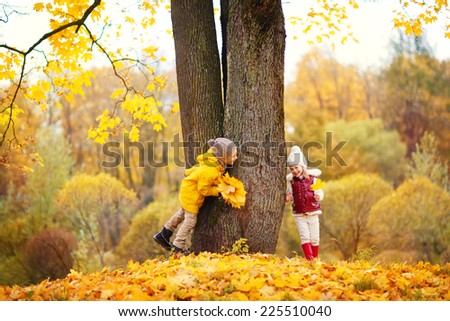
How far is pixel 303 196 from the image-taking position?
7.34 m

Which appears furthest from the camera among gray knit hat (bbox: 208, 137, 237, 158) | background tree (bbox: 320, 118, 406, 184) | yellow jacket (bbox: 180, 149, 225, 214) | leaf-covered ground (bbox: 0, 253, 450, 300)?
background tree (bbox: 320, 118, 406, 184)

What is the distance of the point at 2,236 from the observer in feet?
77.7

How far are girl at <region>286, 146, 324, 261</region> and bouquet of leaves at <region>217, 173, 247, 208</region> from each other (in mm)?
1347

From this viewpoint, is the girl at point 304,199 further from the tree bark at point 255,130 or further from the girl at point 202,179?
the girl at point 202,179

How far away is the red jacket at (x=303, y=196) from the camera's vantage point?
7.30m

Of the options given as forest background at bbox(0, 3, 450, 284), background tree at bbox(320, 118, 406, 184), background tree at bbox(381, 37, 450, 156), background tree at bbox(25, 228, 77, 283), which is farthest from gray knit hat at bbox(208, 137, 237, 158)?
background tree at bbox(320, 118, 406, 184)

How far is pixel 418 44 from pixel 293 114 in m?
8.63

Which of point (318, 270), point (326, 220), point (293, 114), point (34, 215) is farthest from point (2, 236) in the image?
point (318, 270)

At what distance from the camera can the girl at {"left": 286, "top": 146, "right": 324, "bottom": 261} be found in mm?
7273

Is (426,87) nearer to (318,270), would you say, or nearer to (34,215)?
(34,215)

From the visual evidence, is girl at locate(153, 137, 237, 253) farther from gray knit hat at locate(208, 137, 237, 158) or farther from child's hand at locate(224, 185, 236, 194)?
child's hand at locate(224, 185, 236, 194)

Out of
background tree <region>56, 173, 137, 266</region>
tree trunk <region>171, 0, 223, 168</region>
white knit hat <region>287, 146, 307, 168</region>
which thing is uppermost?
tree trunk <region>171, 0, 223, 168</region>

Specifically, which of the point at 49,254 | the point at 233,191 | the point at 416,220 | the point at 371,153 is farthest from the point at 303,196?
the point at 371,153

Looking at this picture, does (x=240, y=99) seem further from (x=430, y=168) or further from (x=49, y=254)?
(x=430, y=168)
